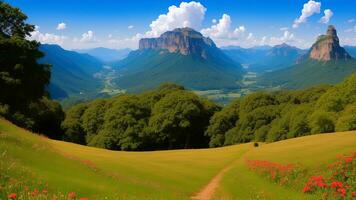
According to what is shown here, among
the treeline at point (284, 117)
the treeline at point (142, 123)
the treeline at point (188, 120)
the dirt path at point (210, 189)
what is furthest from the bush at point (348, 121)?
the treeline at point (142, 123)

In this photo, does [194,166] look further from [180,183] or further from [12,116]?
[12,116]

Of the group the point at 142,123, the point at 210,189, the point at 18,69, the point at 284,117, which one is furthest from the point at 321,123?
the point at 18,69

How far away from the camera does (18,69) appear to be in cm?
4566

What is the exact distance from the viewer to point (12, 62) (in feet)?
150

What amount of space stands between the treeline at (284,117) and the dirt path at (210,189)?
36.1 metres

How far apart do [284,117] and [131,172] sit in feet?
199

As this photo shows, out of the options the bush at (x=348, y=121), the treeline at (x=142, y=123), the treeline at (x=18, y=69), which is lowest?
the treeline at (x=142, y=123)

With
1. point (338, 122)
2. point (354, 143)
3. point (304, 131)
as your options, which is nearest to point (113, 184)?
point (354, 143)

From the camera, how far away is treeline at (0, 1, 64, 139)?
4509 centimetres

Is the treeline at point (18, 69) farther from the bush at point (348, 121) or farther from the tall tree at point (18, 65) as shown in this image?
the bush at point (348, 121)

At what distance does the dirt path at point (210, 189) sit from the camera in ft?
90.3

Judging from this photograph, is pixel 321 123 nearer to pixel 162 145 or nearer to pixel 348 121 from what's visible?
pixel 348 121

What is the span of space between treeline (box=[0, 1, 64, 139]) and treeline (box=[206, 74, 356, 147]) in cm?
4846

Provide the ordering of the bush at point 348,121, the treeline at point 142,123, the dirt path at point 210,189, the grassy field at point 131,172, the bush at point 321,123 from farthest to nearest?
the treeline at point 142,123, the bush at point 321,123, the bush at point 348,121, the dirt path at point 210,189, the grassy field at point 131,172
